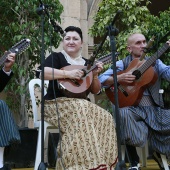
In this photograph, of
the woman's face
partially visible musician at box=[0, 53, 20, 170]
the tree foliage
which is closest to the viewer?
partially visible musician at box=[0, 53, 20, 170]

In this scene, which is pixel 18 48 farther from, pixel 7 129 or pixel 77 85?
pixel 7 129

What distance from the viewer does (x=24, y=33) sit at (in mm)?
6156

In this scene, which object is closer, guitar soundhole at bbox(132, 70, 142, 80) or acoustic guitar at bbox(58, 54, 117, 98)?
acoustic guitar at bbox(58, 54, 117, 98)

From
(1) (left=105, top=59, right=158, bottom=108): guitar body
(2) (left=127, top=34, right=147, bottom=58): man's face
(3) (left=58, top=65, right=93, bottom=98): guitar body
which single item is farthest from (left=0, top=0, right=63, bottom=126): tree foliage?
(3) (left=58, top=65, right=93, bottom=98): guitar body

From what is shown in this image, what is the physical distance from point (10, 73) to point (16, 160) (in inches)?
68.7

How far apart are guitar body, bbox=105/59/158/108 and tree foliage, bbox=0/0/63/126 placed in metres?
1.58

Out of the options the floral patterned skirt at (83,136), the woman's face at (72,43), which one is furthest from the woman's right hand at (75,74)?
the woman's face at (72,43)

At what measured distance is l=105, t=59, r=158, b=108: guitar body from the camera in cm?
467

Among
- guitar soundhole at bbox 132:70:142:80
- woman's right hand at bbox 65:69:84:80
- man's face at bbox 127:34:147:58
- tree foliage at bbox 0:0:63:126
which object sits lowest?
woman's right hand at bbox 65:69:84:80

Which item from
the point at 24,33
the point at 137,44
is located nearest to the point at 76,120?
the point at 137,44

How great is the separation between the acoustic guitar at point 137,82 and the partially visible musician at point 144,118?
0.05 metres

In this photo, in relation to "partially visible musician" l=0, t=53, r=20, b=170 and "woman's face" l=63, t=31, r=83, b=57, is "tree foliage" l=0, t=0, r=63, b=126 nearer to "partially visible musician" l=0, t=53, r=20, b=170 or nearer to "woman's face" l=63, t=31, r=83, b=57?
"woman's face" l=63, t=31, r=83, b=57

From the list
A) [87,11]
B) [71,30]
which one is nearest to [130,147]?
[71,30]

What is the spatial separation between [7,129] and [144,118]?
124 centimetres
